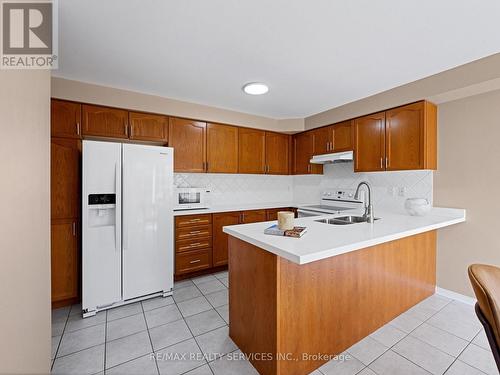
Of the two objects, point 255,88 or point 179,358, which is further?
point 255,88

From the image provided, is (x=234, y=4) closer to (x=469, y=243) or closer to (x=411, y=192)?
(x=411, y=192)

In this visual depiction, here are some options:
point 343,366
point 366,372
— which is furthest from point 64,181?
point 366,372

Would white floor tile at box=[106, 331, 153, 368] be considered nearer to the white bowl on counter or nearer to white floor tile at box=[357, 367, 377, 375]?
white floor tile at box=[357, 367, 377, 375]

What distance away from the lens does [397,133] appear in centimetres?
269

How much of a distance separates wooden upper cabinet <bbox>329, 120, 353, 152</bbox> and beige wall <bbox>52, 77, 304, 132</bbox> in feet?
2.13

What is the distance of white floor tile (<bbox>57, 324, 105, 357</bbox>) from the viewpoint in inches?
68.8

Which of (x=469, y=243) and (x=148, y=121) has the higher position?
(x=148, y=121)

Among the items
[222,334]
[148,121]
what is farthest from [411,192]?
[148,121]

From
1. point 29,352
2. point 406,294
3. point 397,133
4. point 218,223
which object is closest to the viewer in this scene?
point 29,352

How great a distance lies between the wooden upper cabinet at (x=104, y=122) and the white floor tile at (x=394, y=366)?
3163 millimetres

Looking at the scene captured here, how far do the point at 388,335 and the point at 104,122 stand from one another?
3433mm

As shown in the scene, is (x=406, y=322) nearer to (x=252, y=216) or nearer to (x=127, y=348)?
(x=252, y=216)

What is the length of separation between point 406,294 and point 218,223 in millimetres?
2206

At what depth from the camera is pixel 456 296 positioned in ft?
8.09
